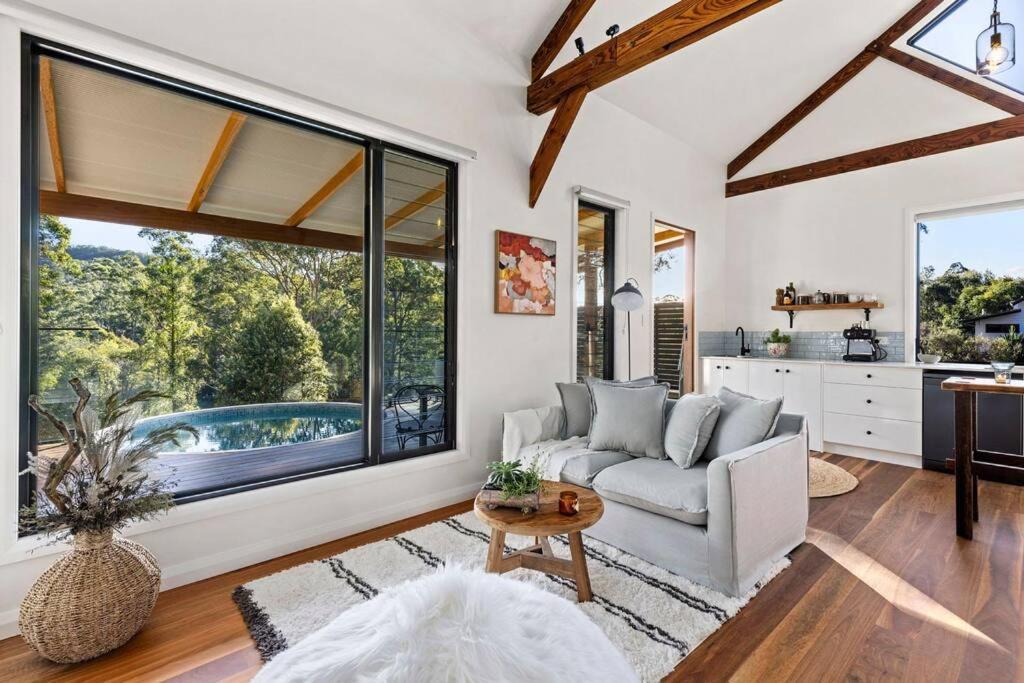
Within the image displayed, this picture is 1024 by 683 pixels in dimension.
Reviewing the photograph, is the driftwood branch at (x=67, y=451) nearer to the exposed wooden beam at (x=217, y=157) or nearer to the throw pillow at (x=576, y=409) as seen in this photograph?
the exposed wooden beam at (x=217, y=157)

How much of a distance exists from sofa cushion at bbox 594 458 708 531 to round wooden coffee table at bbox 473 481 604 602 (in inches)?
14.0

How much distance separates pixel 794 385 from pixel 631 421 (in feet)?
9.76

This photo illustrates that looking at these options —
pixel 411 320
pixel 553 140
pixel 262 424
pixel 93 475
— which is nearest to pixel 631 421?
pixel 411 320

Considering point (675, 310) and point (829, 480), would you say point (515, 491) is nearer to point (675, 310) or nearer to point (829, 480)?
point (829, 480)

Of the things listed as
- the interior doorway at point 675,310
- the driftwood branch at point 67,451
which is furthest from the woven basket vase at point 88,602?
the interior doorway at point 675,310

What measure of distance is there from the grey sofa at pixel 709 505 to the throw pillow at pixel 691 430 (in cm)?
7

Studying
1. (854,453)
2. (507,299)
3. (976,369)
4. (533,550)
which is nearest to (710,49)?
(507,299)

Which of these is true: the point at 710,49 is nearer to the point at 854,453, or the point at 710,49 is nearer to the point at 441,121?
the point at 441,121

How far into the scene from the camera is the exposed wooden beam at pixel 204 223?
2164 millimetres

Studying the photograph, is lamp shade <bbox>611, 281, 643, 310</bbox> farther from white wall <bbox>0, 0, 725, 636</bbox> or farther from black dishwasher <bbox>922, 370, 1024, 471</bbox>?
black dishwasher <bbox>922, 370, 1024, 471</bbox>

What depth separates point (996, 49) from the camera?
2.83 m

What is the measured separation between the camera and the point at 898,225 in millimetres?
4695

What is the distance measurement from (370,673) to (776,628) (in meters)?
1.67

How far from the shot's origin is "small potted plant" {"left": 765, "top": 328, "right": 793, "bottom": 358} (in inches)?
208
